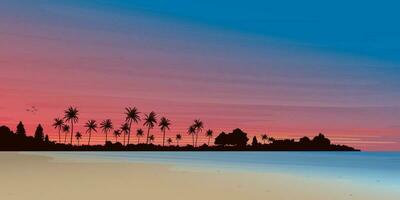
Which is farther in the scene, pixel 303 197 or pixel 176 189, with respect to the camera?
pixel 176 189

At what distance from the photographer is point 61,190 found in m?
24.6

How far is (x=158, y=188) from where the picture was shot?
27031 mm

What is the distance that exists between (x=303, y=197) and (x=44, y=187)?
1145cm

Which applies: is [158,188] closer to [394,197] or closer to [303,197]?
[303,197]

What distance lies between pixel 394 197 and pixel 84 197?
13.9 m

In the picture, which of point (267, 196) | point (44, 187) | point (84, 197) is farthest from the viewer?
point (44, 187)

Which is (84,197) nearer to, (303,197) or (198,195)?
(198,195)

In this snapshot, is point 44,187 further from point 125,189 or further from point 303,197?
point 303,197

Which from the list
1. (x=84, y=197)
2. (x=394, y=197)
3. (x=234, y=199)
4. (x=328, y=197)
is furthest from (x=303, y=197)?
(x=84, y=197)

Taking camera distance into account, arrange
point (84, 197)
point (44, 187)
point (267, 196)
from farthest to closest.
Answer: point (44, 187), point (267, 196), point (84, 197)

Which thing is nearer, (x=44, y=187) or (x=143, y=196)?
(x=143, y=196)

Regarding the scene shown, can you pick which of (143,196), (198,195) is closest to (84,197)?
(143,196)

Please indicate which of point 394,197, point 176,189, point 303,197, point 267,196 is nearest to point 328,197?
point 303,197

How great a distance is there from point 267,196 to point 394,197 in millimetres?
6658
